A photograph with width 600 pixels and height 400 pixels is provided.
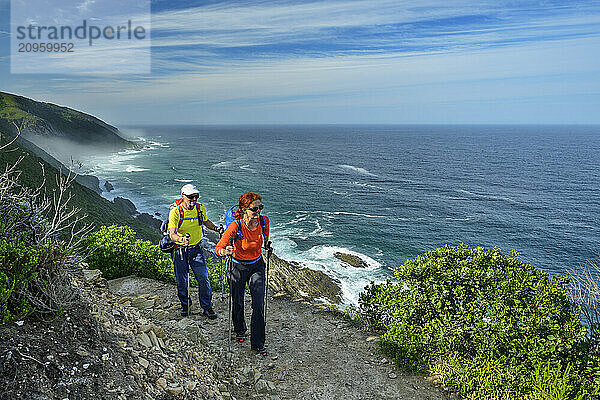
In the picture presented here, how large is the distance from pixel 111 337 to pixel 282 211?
47.7 meters

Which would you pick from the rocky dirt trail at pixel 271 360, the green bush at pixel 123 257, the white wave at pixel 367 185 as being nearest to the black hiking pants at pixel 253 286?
the rocky dirt trail at pixel 271 360

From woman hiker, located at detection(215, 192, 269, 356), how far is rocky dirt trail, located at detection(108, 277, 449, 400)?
0.61 meters

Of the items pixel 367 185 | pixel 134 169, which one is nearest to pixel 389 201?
pixel 367 185

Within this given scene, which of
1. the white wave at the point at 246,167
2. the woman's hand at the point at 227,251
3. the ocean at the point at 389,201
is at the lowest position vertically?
the ocean at the point at 389,201

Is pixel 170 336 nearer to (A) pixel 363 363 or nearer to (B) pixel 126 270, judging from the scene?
(A) pixel 363 363

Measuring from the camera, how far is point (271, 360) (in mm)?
7605

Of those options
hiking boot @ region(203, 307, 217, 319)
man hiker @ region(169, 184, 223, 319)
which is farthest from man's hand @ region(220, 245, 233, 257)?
hiking boot @ region(203, 307, 217, 319)

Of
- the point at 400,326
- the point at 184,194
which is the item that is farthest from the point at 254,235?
the point at 400,326

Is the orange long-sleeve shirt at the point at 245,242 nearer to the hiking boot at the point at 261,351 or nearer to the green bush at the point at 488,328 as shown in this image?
the hiking boot at the point at 261,351

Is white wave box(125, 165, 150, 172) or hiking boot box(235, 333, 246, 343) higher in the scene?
white wave box(125, 165, 150, 172)

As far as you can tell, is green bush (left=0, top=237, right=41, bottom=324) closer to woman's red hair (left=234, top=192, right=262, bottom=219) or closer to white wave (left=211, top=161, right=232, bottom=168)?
woman's red hair (left=234, top=192, right=262, bottom=219)

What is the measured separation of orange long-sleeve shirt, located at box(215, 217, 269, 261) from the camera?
6844mm

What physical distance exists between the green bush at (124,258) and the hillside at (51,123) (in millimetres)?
64102

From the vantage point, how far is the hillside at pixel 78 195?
94.3ft
